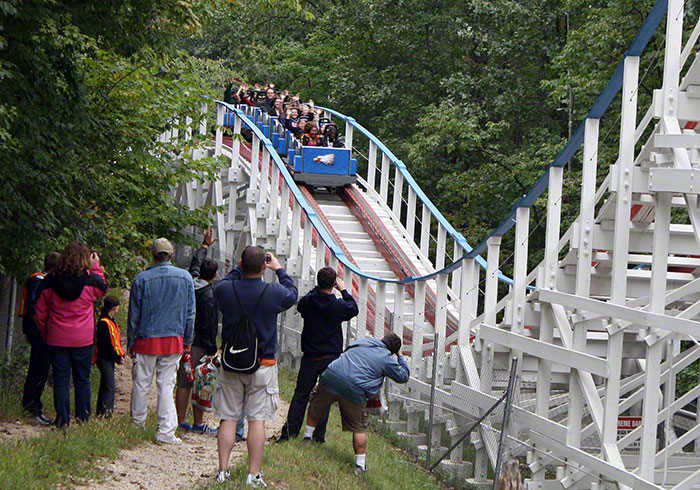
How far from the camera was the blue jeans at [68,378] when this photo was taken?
28.9 feet

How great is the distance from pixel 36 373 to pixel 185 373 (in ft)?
4.50

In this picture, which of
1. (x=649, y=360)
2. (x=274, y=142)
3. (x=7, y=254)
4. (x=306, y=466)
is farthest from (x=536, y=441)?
(x=274, y=142)

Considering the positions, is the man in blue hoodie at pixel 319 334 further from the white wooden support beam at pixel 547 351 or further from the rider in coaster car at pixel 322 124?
the rider in coaster car at pixel 322 124

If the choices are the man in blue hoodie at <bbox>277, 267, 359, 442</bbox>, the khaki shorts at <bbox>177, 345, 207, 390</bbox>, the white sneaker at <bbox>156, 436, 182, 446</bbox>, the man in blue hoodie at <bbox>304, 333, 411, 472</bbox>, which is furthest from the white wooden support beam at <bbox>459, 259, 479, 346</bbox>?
the white sneaker at <bbox>156, 436, 182, 446</bbox>

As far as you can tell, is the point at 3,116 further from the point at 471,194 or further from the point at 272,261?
the point at 471,194

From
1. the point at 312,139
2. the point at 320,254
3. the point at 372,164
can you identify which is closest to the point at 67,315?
the point at 320,254

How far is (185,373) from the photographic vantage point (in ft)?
31.7

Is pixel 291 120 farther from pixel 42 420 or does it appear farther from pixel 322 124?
pixel 42 420

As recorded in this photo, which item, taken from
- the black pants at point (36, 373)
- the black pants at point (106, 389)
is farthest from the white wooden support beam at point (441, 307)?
the black pants at point (36, 373)

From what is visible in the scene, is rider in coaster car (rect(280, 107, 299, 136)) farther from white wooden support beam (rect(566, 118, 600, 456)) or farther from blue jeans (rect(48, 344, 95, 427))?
blue jeans (rect(48, 344, 95, 427))

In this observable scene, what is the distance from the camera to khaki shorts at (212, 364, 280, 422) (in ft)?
25.2

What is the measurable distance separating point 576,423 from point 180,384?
12.3ft

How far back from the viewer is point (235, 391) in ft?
25.3

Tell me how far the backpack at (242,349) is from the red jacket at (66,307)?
1.84m
